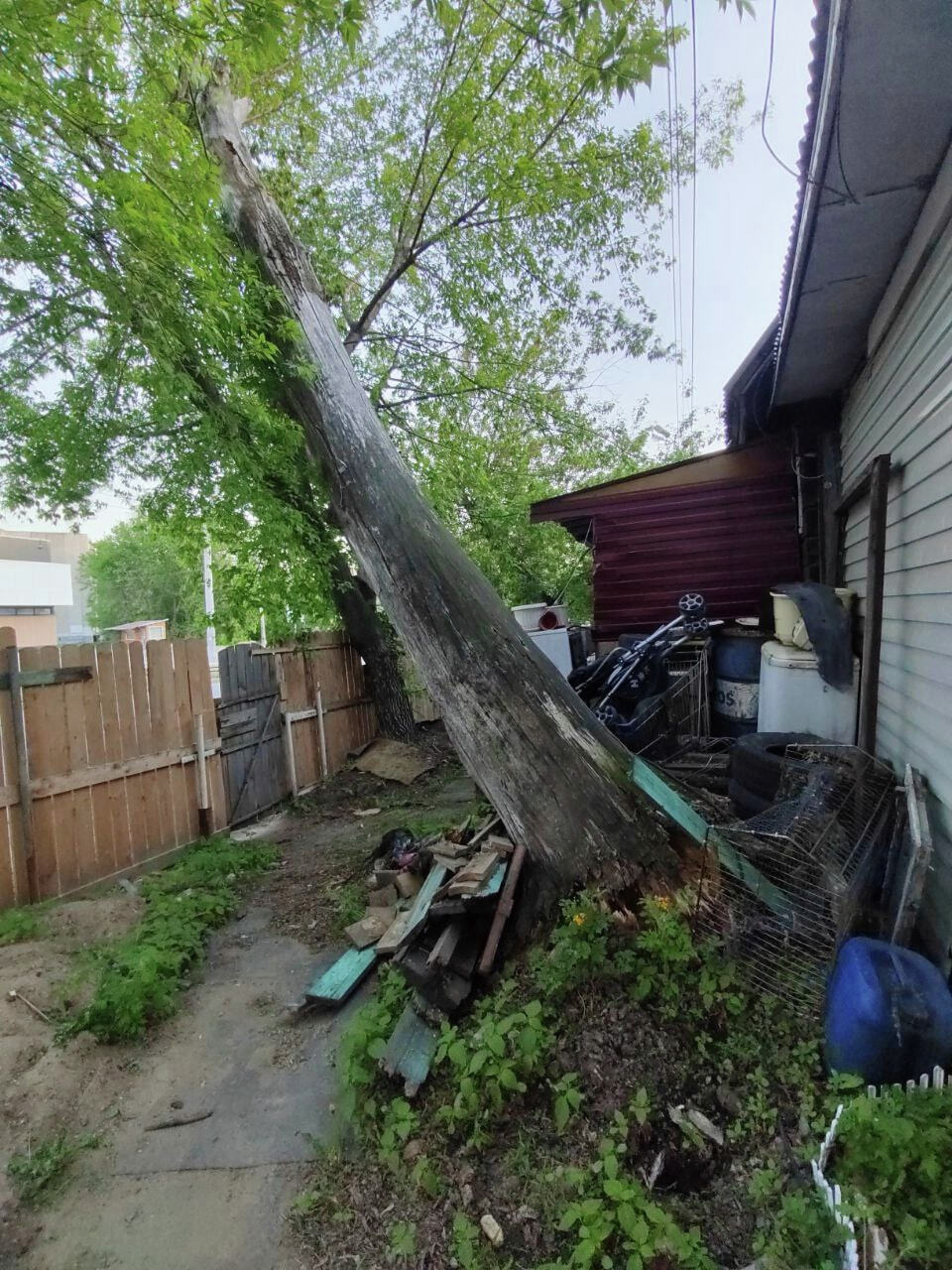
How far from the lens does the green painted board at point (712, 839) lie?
8.98 ft

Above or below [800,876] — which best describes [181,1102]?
below

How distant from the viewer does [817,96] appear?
2125 mm

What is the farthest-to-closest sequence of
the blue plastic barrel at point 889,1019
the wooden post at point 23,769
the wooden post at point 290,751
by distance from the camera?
the wooden post at point 290,751 < the wooden post at point 23,769 < the blue plastic barrel at point 889,1019

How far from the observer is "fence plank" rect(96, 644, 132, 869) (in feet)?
15.6

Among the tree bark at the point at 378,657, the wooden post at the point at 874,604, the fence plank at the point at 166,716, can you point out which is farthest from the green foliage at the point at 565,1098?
the tree bark at the point at 378,657

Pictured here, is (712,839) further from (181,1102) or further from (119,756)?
(119,756)

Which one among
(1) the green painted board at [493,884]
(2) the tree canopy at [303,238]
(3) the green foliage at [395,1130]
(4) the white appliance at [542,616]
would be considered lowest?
(3) the green foliage at [395,1130]

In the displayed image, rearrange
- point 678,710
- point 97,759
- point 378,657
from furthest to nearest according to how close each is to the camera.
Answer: point 378,657 < point 678,710 < point 97,759

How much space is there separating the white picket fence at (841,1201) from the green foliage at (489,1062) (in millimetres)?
935

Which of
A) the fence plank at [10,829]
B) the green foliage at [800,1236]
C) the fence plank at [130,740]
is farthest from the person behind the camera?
the fence plank at [130,740]

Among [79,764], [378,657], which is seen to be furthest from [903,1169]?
[378,657]

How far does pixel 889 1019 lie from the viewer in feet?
6.19

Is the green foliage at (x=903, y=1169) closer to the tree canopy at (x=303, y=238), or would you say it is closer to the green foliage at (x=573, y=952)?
the green foliage at (x=573, y=952)

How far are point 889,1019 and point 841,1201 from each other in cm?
58
